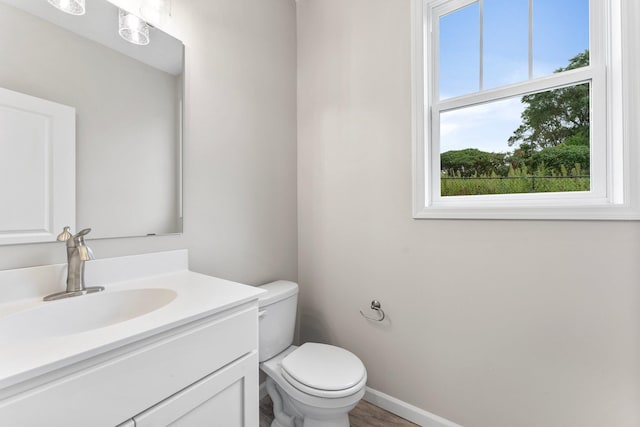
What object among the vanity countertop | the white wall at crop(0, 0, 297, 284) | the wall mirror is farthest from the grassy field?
the wall mirror

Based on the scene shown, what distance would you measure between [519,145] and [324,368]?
1387 mm

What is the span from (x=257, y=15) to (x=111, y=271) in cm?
155

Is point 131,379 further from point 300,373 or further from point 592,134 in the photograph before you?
point 592,134

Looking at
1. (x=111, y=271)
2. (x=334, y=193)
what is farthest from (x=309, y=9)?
(x=111, y=271)

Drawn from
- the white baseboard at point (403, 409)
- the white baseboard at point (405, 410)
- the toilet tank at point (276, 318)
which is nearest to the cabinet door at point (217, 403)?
the toilet tank at point (276, 318)

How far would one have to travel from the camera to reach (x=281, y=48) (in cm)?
177

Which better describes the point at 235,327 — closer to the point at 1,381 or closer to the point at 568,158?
the point at 1,381

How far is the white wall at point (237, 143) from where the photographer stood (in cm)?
129

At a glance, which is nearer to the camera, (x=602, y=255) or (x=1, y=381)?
(x=1, y=381)

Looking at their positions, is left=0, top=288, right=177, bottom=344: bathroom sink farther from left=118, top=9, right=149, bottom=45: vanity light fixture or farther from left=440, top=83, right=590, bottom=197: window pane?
left=440, top=83, right=590, bottom=197: window pane

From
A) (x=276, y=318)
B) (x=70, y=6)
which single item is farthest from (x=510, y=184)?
(x=70, y=6)

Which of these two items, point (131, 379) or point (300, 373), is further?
point (300, 373)

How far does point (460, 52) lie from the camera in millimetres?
1431

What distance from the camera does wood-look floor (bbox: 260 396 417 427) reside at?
4.73 feet
